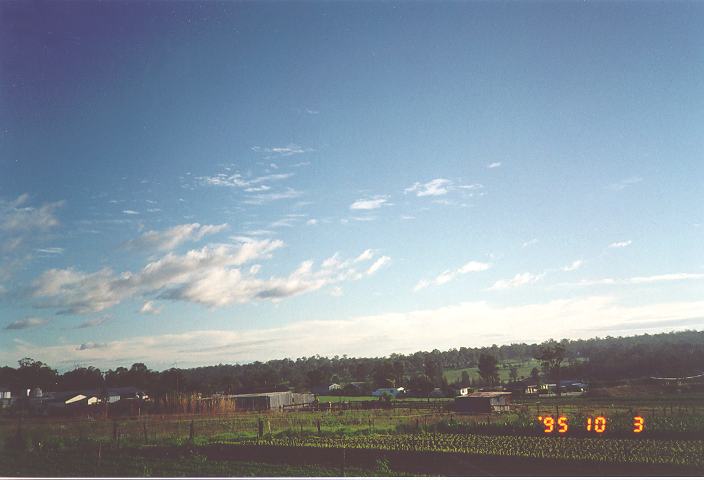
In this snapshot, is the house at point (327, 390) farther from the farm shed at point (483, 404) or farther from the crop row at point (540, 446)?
the crop row at point (540, 446)

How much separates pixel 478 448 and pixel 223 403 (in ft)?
105

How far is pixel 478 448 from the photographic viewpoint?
18469 mm

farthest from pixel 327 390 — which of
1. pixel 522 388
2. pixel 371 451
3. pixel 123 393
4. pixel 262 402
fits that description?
pixel 371 451

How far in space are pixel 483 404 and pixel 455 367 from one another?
1872 inches

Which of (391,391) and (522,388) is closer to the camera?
(522,388)

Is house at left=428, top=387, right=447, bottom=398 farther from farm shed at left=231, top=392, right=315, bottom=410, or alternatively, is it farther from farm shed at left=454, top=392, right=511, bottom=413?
farm shed at left=454, top=392, right=511, bottom=413

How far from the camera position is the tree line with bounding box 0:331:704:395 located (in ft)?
139

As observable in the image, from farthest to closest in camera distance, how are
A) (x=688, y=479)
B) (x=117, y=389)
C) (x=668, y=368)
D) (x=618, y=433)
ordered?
(x=117, y=389)
(x=668, y=368)
(x=618, y=433)
(x=688, y=479)

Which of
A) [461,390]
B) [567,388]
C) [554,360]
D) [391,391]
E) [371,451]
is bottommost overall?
[391,391]

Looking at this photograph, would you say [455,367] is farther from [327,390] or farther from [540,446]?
[540,446]

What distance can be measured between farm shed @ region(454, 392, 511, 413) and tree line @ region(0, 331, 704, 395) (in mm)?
11423

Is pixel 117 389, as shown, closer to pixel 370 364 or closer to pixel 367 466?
pixel 370 364

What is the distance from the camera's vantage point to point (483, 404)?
36250mm

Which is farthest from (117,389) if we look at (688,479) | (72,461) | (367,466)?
(688,479)
